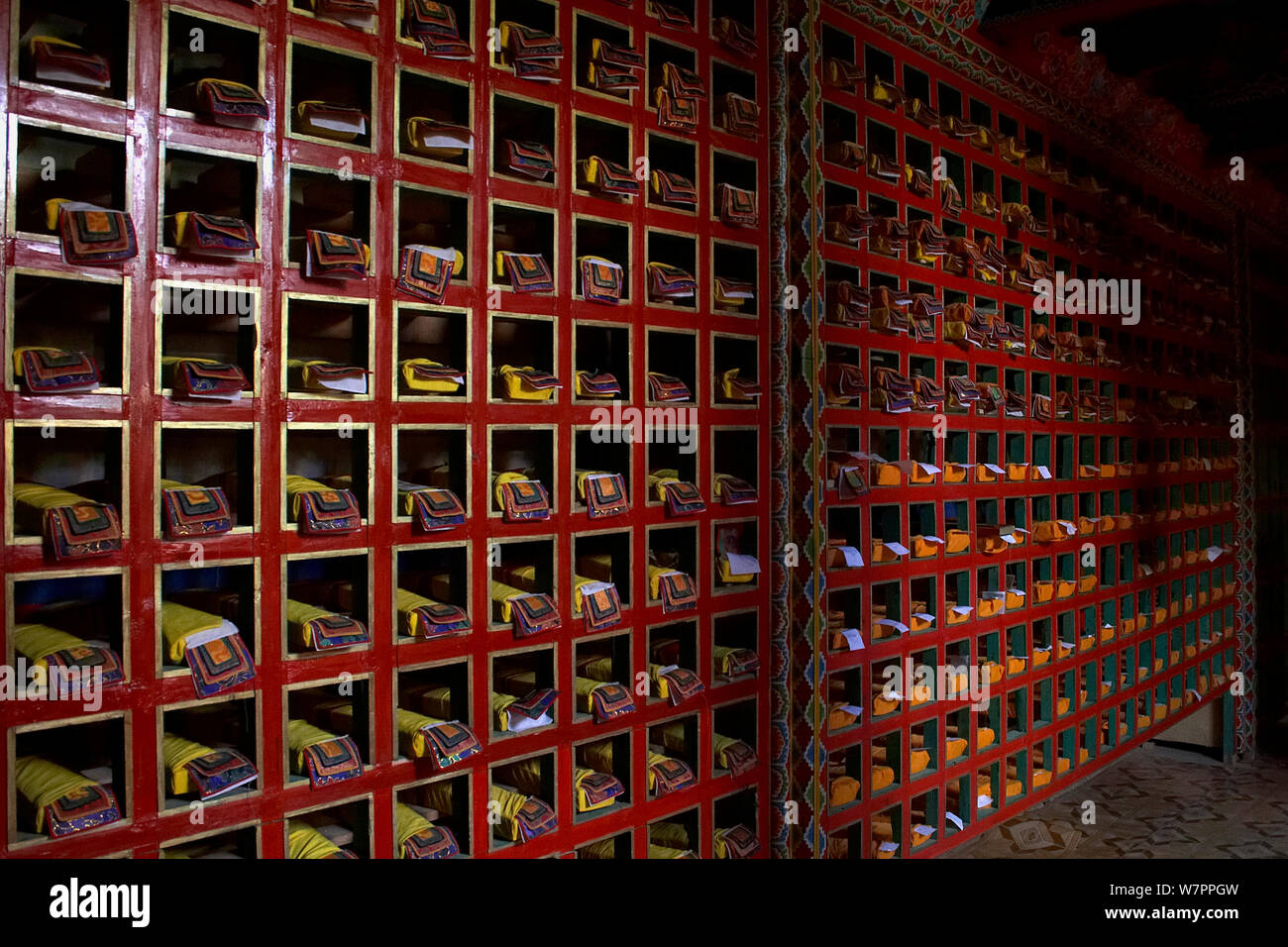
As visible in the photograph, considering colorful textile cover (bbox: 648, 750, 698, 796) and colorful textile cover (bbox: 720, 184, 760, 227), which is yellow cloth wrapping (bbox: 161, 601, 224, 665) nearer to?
colorful textile cover (bbox: 648, 750, 698, 796)

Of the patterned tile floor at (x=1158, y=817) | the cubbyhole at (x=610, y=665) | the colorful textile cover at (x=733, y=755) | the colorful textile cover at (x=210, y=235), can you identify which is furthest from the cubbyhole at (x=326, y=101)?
the patterned tile floor at (x=1158, y=817)

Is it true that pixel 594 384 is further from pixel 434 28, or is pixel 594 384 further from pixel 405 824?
pixel 405 824

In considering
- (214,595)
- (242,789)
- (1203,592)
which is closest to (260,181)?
(214,595)

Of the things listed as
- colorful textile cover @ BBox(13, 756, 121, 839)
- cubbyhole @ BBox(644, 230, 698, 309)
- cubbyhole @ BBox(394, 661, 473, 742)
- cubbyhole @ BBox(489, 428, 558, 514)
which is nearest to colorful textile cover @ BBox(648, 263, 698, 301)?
cubbyhole @ BBox(644, 230, 698, 309)

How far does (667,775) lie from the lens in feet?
10.3

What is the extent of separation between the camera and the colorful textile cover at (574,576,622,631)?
290cm

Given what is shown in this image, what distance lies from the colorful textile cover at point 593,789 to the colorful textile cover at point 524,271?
1.50 meters

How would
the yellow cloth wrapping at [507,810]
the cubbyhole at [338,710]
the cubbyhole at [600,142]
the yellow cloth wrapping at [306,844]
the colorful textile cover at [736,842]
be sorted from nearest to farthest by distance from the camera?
Result: the yellow cloth wrapping at [306,844] → the cubbyhole at [338,710] → the yellow cloth wrapping at [507,810] → the cubbyhole at [600,142] → the colorful textile cover at [736,842]

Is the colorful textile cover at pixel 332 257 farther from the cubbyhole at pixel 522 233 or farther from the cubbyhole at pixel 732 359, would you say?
the cubbyhole at pixel 732 359

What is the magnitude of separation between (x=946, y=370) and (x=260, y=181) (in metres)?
3.26

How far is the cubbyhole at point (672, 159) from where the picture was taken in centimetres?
315

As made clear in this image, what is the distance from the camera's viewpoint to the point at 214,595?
2.54 meters

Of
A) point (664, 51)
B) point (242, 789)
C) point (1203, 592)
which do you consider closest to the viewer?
point (242, 789)

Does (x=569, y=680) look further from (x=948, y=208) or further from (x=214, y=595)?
(x=948, y=208)
